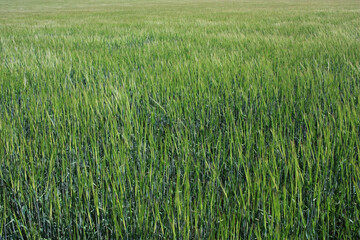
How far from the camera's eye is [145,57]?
260cm

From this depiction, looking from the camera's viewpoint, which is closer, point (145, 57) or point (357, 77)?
point (357, 77)

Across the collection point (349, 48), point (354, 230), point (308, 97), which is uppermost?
point (349, 48)

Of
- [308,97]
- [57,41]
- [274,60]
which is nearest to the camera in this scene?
[308,97]

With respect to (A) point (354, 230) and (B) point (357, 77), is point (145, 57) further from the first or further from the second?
(A) point (354, 230)

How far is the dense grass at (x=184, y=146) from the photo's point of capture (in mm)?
681

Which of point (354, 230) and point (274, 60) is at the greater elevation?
point (274, 60)

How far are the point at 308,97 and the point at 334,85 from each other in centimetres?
19

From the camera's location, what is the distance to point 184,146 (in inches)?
40.3

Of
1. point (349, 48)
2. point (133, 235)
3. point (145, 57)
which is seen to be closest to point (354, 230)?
point (133, 235)

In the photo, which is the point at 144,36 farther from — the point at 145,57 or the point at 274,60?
the point at 274,60

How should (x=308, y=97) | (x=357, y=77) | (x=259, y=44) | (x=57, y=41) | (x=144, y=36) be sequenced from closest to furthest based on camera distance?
(x=308, y=97) → (x=357, y=77) → (x=259, y=44) → (x=57, y=41) → (x=144, y=36)

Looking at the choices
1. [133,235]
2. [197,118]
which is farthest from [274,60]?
[133,235]

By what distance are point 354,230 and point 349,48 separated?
239cm

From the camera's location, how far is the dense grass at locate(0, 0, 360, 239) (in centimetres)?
68
